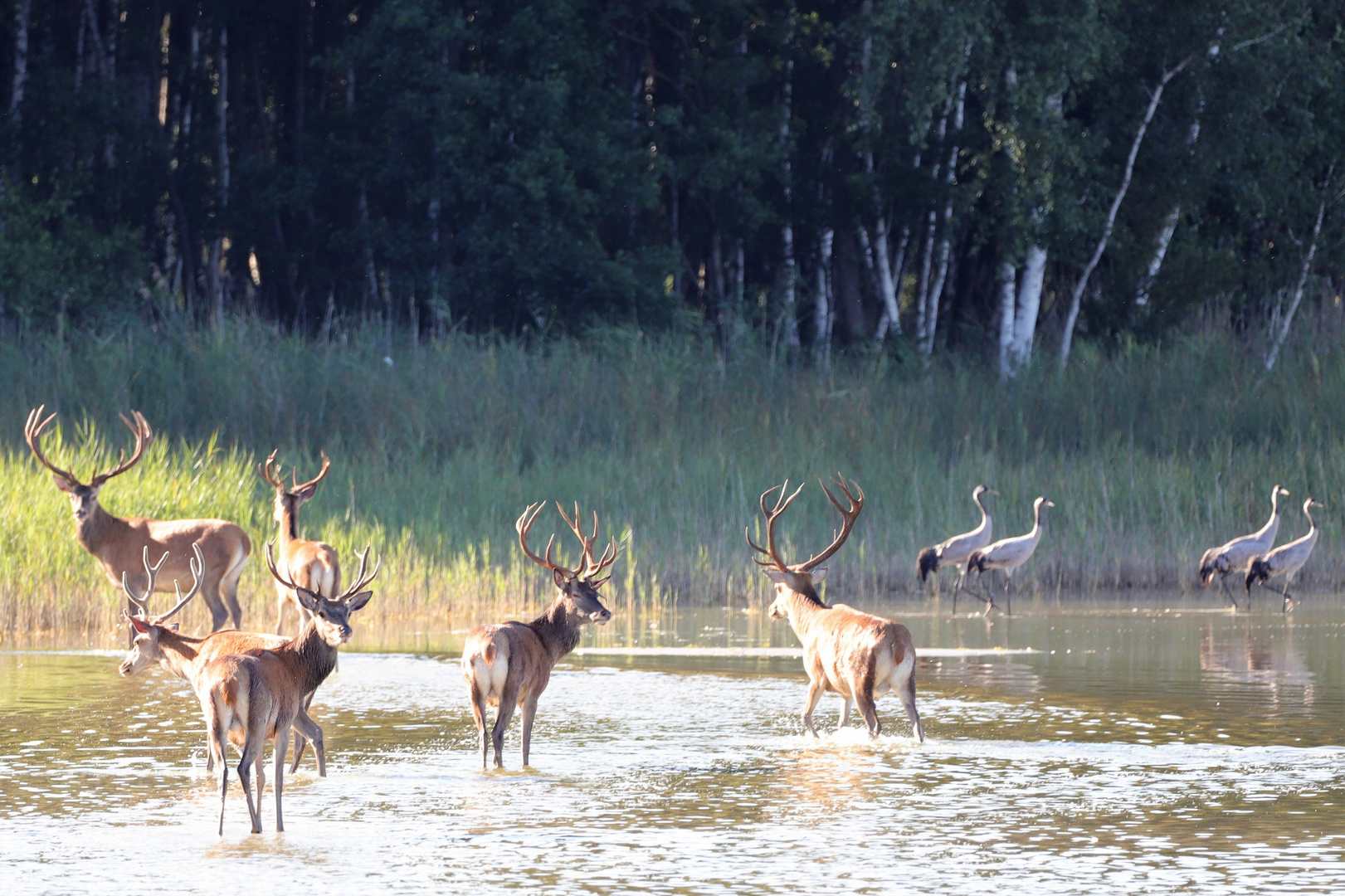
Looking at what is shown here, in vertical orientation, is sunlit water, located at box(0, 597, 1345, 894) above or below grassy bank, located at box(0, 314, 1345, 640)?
below

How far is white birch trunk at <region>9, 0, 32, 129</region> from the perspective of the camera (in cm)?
3391

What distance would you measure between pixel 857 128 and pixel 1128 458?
10.3 m

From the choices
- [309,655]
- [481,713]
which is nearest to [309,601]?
[309,655]

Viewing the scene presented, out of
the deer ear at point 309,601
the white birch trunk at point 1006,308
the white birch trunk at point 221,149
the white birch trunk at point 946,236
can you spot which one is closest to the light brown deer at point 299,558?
the deer ear at point 309,601

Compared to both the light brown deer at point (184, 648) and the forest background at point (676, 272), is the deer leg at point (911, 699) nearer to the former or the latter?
the light brown deer at point (184, 648)

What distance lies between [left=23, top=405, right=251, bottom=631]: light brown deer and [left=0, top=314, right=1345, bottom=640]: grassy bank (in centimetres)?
121

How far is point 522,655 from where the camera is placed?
8.87 m

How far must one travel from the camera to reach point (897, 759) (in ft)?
29.6

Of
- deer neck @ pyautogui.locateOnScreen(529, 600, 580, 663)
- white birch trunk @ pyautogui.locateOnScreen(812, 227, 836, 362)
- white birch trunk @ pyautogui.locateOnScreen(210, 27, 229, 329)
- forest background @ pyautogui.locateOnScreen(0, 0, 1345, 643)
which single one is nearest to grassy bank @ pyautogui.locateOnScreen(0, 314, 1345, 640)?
forest background @ pyautogui.locateOnScreen(0, 0, 1345, 643)

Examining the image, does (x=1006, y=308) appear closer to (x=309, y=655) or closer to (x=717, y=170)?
(x=717, y=170)

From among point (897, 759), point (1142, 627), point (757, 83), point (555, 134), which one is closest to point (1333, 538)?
point (1142, 627)

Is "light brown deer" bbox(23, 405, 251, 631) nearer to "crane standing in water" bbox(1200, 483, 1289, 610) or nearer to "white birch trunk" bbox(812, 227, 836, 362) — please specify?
"crane standing in water" bbox(1200, 483, 1289, 610)

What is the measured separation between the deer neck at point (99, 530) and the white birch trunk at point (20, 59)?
21.6 meters

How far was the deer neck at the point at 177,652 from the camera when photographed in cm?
822
